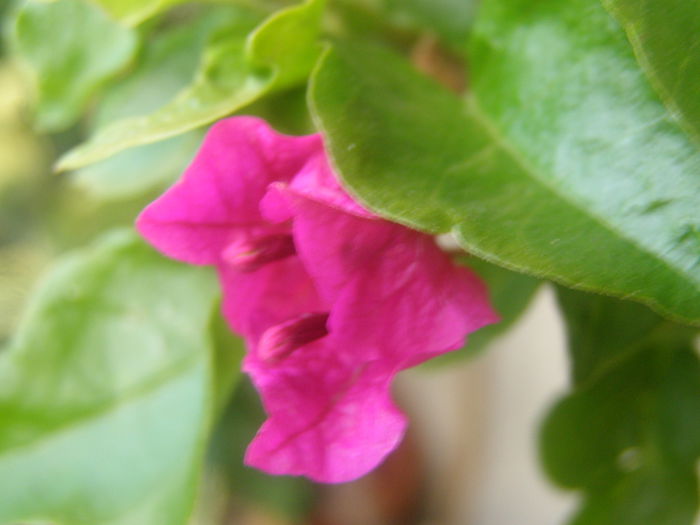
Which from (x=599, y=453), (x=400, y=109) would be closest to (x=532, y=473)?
(x=599, y=453)

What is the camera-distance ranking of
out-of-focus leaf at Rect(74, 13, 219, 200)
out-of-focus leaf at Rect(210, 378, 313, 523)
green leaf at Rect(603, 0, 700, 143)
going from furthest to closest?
out-of-focus leaf at Rect(210, 378, 313, 523)
out-of-focus leaf at Rect(74, 13, 219, 200)
green leaf at Rect(603, 0, 700, 143)

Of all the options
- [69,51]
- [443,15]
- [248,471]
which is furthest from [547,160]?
[248,471]

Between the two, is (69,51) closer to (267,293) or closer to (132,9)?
(132,9)

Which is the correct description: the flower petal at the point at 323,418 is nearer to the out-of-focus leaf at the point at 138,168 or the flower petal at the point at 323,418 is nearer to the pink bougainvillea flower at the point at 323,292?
the pink bougainvillea flower at the point at 323,292

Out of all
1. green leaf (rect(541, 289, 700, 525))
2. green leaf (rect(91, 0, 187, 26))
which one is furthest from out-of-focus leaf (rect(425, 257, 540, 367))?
green leaf (rect(91, 0, 187, 26))

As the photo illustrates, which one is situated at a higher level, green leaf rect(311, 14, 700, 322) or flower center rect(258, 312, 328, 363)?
green leaf rect(311, 14, 700, 322)

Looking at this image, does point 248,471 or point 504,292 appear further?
point 248,471

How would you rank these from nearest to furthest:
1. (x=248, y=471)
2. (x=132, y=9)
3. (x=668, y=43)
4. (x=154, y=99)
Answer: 1. (x=668, y=43)
2. (x=132, y=9)
3. (x=154, y=99)
4. (x=248, y=471)

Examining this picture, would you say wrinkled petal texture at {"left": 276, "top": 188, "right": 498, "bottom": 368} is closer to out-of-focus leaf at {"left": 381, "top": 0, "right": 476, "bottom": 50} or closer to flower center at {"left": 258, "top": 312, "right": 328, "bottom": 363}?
flower center at {"left": 258, "top": 312, "right": 328, "bottom": 363}
